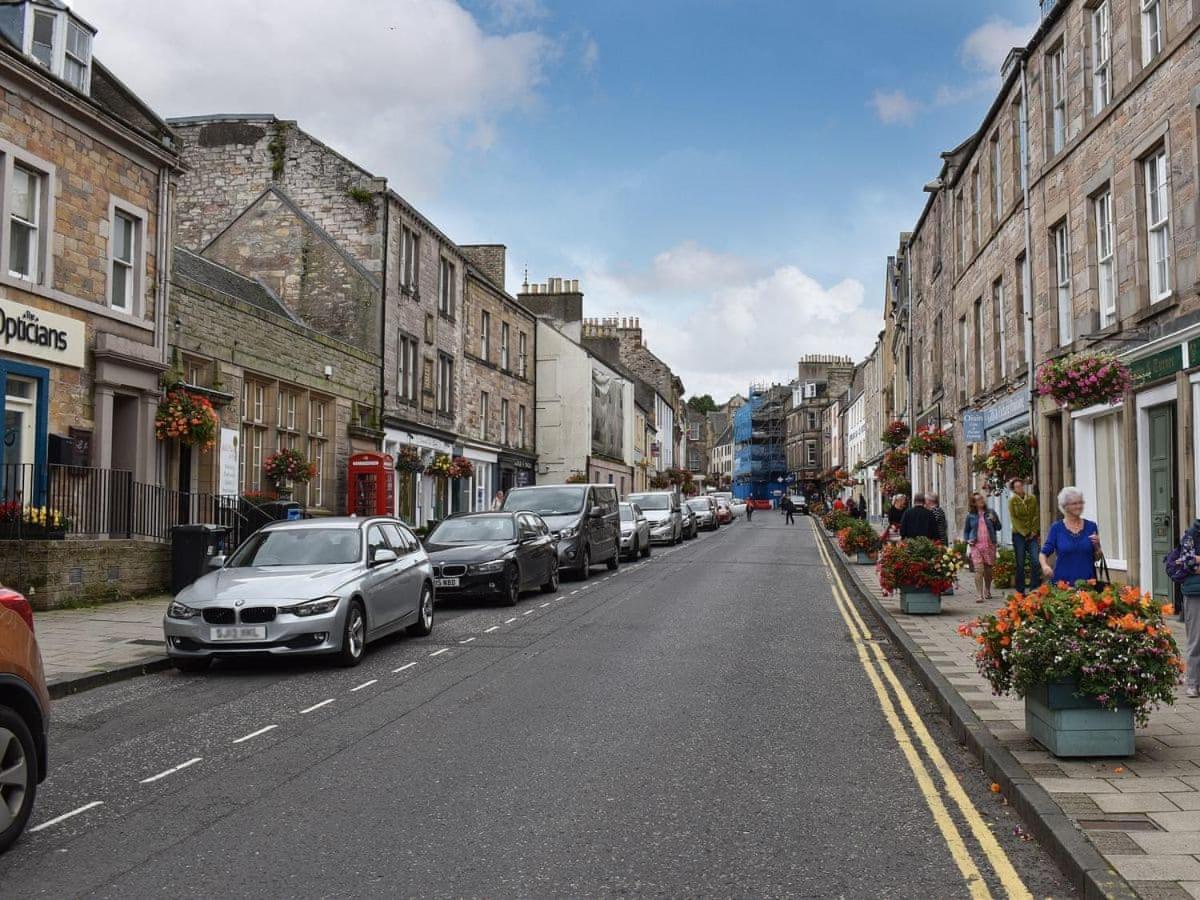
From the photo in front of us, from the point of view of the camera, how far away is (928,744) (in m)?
7.35

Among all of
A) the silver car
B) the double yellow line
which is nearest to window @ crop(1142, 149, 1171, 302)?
the double yellow line

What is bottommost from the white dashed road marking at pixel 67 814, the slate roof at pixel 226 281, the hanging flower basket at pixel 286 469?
the white dashed road marking at pixel 67 814

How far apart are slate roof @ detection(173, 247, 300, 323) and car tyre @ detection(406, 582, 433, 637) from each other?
1170 cm

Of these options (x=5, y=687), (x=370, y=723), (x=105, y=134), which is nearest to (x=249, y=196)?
(x=105, y=134)

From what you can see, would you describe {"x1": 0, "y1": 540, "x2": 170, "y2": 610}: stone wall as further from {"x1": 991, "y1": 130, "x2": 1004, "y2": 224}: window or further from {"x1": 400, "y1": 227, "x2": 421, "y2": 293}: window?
{"x1": 991, "y1": 130, "x2": 1004, "y2": 224}: window

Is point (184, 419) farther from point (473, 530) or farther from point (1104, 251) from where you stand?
point (1104, 251)

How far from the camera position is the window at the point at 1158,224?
14.1 m

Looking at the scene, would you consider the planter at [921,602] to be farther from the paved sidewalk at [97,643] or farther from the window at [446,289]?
the window at [446,289]

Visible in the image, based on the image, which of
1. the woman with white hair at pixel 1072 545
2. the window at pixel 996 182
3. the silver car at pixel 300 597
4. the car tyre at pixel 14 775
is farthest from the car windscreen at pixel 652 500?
the car tyre at pixel 14 775

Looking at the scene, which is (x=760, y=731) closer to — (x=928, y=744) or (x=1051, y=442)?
(x=928, y=744)

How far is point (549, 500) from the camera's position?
23.0 metres

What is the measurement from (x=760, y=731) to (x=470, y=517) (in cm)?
1122

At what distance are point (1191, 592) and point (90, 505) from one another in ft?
48.5

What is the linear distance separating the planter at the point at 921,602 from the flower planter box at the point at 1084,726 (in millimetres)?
8611
